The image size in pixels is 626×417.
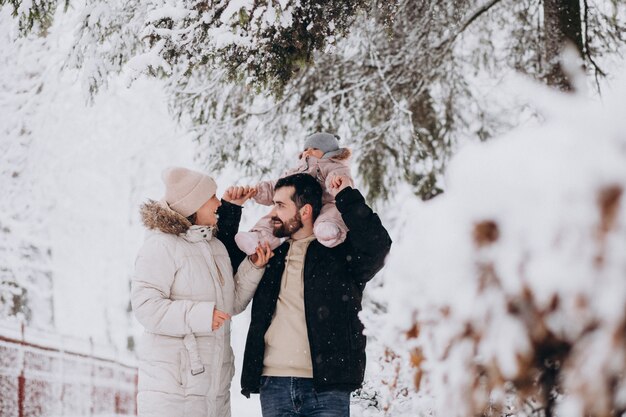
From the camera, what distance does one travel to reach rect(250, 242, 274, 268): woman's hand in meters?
3.07

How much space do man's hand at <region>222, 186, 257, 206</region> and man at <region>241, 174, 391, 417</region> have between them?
482 millimetres

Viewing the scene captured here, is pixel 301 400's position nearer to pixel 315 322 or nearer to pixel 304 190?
pixel 315 322

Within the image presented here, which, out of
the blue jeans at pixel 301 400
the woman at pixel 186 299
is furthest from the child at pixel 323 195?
the blue jeans at pixel 301 400

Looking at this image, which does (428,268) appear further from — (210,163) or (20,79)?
(20,79)

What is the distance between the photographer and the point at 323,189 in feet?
11.3

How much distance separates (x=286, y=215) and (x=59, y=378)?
7.29 m

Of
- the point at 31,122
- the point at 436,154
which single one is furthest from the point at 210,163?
the point at 31,122

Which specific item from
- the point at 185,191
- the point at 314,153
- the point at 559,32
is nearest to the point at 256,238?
the point at 185,191

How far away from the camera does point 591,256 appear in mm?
1094

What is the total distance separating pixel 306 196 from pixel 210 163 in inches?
133

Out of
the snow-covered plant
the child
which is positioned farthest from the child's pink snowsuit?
the snow-covered plant

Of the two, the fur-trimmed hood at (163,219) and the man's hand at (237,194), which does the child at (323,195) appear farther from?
the fur-trimmed hood at (163,219)

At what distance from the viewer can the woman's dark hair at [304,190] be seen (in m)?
3.20

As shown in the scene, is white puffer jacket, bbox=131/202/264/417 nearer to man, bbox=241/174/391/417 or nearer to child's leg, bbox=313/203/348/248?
man, bbox=241/174/391/417
